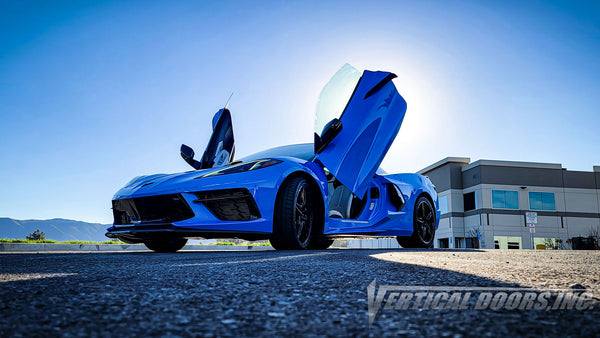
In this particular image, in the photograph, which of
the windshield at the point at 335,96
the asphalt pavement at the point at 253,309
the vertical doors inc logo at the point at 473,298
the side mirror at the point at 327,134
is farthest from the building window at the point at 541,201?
the vertical doors inc logo at the point at 473,298

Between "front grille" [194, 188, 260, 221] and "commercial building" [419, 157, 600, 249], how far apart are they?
31.2 metres

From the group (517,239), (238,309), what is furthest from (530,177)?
(238,309)

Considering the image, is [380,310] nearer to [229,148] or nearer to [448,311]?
[448,311]

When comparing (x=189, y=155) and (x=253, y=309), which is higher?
(x=189, y=155)

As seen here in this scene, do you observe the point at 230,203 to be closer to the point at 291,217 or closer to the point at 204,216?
the point at 204,216

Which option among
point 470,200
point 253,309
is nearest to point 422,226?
point 253,309

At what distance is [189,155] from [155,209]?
5.82 feet

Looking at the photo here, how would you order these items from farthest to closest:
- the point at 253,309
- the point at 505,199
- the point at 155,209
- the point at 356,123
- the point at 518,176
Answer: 1. the point at 518,176
2. the point at 505,199
3. the point at 356,123
4. the point at 155,209
5. the point at 253,309

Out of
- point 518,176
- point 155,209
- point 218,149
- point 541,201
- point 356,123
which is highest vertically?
point 518,176

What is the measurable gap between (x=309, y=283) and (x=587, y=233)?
127 feet

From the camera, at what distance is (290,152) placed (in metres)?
5.97

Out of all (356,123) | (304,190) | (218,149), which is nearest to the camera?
(304,190)

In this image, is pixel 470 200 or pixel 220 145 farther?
pixel 470 200

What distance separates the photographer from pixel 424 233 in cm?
784
